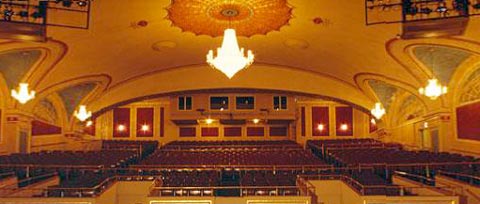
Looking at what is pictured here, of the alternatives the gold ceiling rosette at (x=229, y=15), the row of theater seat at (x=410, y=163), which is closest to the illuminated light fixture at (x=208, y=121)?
the row of theater seat at (x=410, y=163)

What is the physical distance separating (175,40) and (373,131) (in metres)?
13.9

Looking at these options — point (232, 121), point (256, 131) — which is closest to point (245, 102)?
point (232, 121)

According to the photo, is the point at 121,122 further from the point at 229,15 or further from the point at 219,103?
the point at 229,15

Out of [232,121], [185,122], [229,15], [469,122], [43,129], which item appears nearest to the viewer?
[229,15]

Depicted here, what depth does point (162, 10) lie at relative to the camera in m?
9.66

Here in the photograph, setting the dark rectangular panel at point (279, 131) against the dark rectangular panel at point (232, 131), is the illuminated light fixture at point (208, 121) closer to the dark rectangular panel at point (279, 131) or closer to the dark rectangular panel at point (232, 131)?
the dark rectangular panel at point (232, 131)

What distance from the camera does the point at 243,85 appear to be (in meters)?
18.2

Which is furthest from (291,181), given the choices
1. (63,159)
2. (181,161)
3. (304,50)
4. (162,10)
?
(63,159)

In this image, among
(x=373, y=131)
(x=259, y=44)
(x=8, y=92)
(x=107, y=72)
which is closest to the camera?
(x=8, y=92)

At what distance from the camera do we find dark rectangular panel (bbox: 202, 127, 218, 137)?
23439 mm

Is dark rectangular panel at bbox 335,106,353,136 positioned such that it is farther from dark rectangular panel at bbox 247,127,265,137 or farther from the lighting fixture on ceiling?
the lighting fixture on ceiling

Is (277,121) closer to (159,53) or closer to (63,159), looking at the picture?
(159,53)

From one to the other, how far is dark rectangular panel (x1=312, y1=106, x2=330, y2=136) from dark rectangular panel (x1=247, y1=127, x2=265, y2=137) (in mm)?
3105

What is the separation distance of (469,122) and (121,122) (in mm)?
18589
